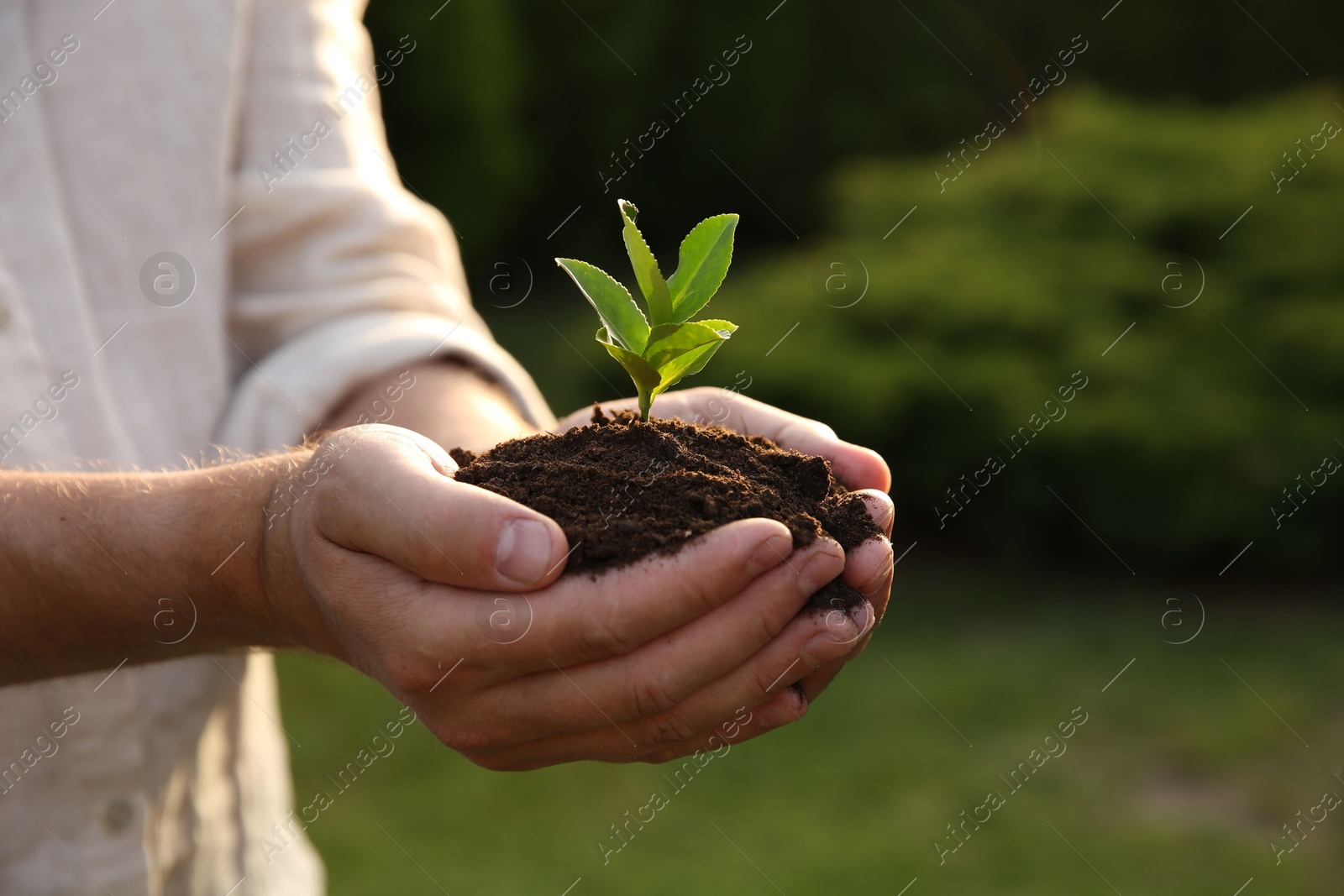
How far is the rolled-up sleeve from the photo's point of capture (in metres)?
2.17

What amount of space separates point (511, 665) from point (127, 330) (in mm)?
1131

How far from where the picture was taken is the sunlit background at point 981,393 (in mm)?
4125

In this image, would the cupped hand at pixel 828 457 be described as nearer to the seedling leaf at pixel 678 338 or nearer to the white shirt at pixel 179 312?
the seedling leaf at pixel 678 338

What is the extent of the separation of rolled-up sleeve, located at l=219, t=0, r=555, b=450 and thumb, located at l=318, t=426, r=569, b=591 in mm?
661

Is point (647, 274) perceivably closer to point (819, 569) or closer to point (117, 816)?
point (819, 569)

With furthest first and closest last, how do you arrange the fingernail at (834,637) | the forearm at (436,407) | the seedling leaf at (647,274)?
the forearm at (436,407)
the seedling leaf at (647,274)
the fingernail at (834,637)

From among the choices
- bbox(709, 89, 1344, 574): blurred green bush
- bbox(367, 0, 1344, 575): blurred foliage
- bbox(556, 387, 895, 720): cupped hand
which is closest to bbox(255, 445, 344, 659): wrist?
bbox(556, 387, 895, 720): cupped hand

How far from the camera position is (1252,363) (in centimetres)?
594

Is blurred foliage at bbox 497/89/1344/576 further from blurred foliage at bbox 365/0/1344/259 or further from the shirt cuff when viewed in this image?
the shirt cuff

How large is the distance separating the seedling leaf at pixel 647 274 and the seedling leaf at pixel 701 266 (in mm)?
23

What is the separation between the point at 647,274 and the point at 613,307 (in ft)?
0.27

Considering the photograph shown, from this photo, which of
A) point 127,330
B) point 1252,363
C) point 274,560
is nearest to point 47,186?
point 127,330

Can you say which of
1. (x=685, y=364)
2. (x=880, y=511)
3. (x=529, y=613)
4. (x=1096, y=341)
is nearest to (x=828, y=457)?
(x=880, y=511)

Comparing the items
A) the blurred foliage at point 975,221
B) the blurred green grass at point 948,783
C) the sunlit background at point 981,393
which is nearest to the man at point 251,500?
the blurred green grass at point 948,783
